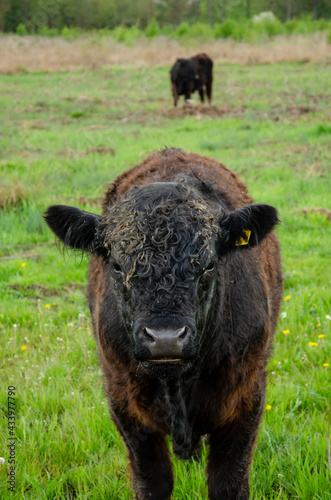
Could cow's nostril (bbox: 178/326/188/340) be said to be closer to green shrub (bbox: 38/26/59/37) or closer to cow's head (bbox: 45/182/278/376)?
cow's head (bbox: 45/182/278/376)

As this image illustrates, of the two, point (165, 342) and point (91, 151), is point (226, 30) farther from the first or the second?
point (165, 342)

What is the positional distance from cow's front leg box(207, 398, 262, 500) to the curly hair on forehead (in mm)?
985

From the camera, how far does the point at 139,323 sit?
77.5 inches

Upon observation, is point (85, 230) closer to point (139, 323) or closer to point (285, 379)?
point (139, 323)

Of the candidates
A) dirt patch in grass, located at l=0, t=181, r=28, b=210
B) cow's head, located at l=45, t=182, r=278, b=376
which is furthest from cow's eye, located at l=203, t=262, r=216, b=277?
dirt patch in grass, located at l=0, t=181, r=28, b=210

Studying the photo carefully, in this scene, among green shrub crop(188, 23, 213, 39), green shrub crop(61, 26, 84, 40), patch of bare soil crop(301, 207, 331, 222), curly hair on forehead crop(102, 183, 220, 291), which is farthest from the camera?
green shrub crop(188, 23, 213, 39)

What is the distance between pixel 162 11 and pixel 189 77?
49235mm

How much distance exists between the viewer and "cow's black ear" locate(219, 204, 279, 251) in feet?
8.18

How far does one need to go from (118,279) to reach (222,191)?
1.08 metres

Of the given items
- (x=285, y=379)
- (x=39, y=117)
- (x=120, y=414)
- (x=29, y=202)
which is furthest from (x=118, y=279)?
(x=39, y=117)

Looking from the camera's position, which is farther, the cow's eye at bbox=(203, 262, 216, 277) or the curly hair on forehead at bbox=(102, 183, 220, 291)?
the cow's eye at bbox=(203, 262, 216, 277)

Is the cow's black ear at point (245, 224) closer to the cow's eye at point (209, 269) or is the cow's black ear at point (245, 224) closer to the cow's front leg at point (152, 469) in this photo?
the cow's eye at point (209, 269)

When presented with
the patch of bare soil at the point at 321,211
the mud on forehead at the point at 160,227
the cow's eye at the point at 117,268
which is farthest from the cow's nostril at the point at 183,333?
the patch of bare soil at the point at 321,211

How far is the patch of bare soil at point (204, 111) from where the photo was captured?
15.9 meters
